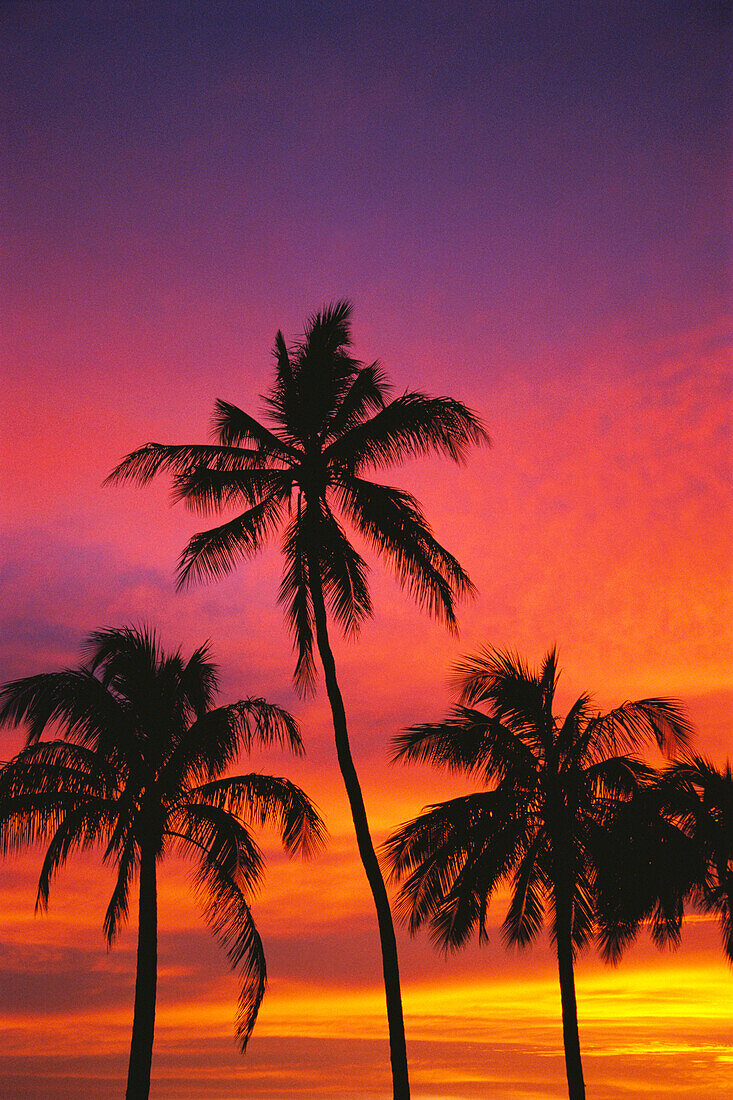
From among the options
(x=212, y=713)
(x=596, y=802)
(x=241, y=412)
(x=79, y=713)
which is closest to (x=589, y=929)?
(x=596, y=802)

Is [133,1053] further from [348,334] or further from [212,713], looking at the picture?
[348,334]

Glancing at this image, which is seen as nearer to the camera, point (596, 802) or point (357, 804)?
point (357, 804)

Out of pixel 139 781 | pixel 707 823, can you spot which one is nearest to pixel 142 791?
pixel 139 781

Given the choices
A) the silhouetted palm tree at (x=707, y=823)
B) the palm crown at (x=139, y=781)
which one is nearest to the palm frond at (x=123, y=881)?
the palm crown at (x=139, y=781)

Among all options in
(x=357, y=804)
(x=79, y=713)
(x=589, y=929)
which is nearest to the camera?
(x=357, y=804)

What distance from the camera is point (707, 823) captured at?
879 inches

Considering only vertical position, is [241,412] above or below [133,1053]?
above

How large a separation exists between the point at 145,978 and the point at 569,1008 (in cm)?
850

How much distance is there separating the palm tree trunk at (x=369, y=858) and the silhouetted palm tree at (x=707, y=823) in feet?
20.5

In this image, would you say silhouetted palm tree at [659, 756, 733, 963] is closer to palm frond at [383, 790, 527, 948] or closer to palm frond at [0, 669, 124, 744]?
palm frond at [383, 790, 527, 948]

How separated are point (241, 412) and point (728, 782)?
41.5 ft

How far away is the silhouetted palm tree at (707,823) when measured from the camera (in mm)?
22391

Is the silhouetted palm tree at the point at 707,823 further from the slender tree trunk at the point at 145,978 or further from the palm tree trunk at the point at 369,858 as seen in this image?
the slender tree trunk at the point at 145,978

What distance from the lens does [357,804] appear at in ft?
68.9
